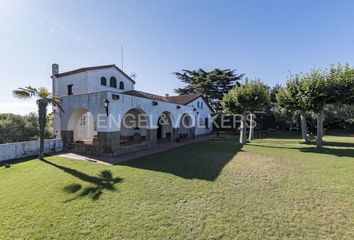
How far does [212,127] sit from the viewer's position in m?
30.3

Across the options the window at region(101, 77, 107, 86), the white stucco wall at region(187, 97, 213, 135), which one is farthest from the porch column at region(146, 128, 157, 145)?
the white stucco wall at region(187, 97, 213, 135)

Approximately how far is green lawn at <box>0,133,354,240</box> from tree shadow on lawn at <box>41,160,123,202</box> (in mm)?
35

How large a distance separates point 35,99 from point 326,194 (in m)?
15.2

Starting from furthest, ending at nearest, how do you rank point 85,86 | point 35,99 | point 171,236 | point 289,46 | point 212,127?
point 212,127
point 85,86
point 289,46
point 35,99
point 171,236

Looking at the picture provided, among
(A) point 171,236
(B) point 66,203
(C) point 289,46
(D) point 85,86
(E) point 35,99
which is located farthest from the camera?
(D) point 85,86

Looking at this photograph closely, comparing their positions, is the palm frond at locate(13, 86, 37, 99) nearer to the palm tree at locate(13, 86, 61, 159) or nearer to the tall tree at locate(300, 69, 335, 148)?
the palm tree at locate(13, 86, 61, 159)

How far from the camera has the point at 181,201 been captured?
5.93 m

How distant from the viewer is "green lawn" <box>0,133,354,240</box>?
447cm

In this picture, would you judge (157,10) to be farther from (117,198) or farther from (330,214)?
(330,214)

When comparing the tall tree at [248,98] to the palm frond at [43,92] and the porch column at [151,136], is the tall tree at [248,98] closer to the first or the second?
the porch column at [151,136]

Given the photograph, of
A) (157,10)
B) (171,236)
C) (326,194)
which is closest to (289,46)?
(157,10)

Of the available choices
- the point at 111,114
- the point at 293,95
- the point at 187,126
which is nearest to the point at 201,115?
the point at 187,126

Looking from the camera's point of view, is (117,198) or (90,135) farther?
(90,135)

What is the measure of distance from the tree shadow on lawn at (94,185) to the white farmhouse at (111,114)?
3901 millimetres
